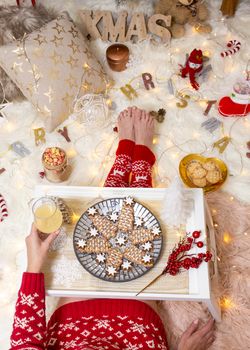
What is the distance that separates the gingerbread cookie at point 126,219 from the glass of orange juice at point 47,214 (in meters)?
0.20

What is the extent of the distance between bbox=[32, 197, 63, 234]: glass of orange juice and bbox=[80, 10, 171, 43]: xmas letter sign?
1.05 metres

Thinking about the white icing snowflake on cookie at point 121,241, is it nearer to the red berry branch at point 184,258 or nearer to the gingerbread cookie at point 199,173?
the red berry branch at point 184,258

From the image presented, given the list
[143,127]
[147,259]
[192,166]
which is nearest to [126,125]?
[143,127]

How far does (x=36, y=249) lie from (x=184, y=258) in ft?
1.53

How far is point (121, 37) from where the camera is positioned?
2176mm

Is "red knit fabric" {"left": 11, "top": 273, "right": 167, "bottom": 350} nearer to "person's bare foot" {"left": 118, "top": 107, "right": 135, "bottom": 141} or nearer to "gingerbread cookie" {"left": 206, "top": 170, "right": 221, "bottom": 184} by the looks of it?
"gingerbread cookie" {"left": 206, "top": 170, "right": 221, "bottom": 184}

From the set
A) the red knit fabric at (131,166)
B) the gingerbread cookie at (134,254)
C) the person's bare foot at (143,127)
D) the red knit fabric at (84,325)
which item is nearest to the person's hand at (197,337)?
the red knit fabric at (84,325)

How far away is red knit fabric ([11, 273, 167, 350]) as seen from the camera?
1372 mm

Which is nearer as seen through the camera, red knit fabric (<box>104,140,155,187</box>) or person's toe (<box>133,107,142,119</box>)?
red knit fabric (<box>104,140,155,187</box>)

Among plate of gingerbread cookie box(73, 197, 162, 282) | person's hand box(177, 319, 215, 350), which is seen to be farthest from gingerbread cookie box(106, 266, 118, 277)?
person's hand box(177, 319, 215, 350)

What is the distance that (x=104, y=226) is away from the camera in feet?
4.94

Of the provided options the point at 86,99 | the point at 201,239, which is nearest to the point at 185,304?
the point at 201,239

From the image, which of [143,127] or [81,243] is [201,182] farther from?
[81,243]

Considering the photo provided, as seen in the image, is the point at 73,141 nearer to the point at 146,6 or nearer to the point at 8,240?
the point at 8,240
